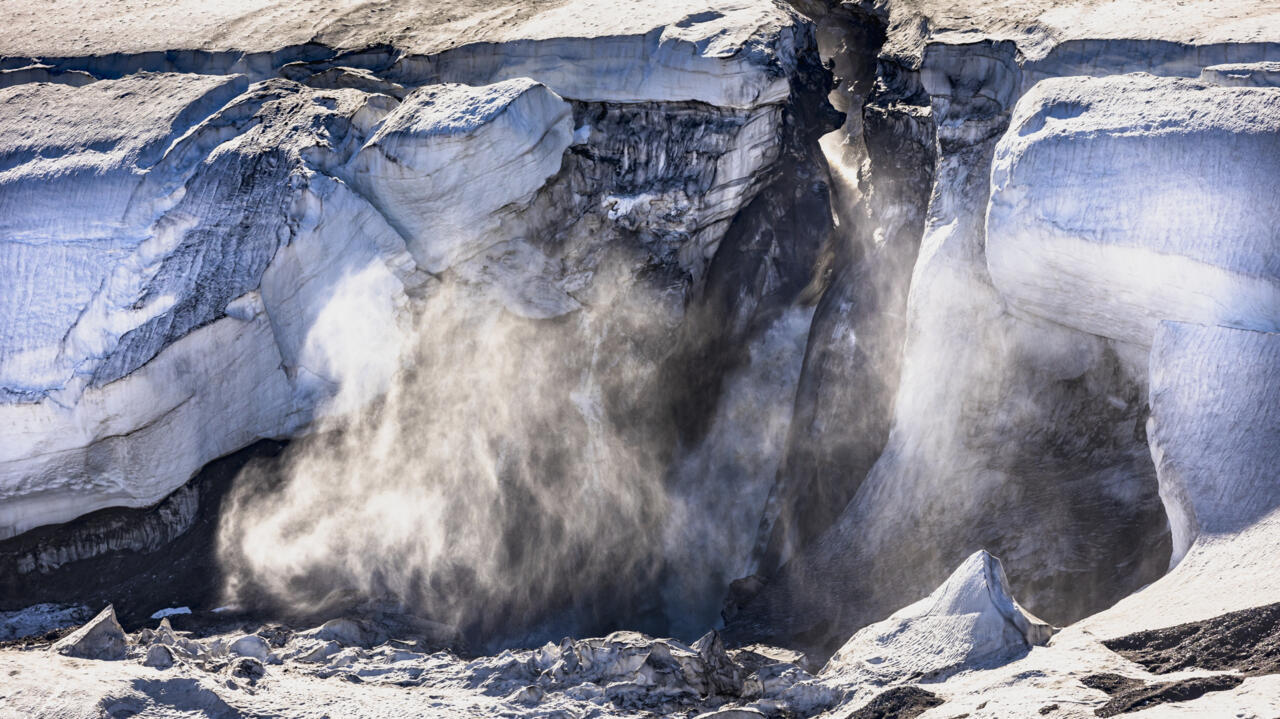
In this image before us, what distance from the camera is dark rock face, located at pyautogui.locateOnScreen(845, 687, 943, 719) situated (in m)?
6.14

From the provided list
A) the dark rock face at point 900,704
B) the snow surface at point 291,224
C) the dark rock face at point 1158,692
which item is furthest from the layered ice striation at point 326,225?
the dark rock face at point 1158,692

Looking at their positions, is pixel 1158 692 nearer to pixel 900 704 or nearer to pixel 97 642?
pixel 900 704

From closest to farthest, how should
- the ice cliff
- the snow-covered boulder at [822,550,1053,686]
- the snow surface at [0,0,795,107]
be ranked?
→ the snow-covered boulder at [822,550,1053,686] → the ice cliff → the snow surface at [0,0,795,107]

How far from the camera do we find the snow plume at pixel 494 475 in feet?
31.7

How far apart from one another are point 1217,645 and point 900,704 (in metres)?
1.43

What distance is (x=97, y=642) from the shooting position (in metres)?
7.13

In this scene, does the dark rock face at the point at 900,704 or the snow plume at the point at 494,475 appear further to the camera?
the snow plume at the point at 494,475

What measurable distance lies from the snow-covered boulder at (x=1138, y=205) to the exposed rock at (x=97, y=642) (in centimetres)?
577

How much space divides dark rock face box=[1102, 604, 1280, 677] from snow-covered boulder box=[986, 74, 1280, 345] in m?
2.10

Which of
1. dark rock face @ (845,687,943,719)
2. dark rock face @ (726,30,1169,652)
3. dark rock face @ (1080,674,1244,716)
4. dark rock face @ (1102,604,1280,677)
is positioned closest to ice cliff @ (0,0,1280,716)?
dark rock face @ (726,30,1169,652)

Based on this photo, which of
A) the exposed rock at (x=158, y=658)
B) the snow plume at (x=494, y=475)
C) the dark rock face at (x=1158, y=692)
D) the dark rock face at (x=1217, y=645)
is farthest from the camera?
the snow plume at (x=494, y=475)

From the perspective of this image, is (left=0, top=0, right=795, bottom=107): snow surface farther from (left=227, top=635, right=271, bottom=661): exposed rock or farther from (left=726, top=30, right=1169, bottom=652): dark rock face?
(left=227, top=635, right=271, bottom=661): exposed rock

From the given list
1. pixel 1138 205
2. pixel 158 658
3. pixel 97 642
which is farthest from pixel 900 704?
pixel 97 642

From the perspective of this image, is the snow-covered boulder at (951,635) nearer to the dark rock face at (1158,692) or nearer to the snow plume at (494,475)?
the dark rock face at (1158,692)
